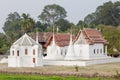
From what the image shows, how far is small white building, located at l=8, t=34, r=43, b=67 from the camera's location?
66125 millimetres

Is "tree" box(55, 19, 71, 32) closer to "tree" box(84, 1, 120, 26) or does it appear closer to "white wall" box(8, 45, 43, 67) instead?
"tree" box(84, 1, 120, 26)

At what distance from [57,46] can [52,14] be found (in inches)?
2628

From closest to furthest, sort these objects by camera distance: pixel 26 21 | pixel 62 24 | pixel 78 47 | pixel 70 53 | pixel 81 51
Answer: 1. pixel 70 53
2. pixel 81 51
3. pixel 78 47
4. pixel 26 21
5. pixel 62 24

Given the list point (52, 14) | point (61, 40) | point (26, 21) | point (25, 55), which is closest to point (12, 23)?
point (52, 14)

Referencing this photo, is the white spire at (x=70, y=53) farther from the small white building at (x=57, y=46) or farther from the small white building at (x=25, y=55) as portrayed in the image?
the small white building at (x=25, y=55)

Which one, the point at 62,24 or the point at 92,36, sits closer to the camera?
the point at 92,36

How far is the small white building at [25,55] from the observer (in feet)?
217

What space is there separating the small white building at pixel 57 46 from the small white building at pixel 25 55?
721 cm

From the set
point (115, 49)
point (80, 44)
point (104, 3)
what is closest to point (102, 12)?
point (104, 3)

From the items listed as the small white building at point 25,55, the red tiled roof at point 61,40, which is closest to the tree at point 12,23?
the red tiled roof at point 61,40

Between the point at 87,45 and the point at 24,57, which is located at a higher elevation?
the point at 87,45

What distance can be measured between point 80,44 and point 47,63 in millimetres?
8235

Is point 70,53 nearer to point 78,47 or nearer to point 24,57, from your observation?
point 78,47

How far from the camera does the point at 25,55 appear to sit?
66688 millimetres
